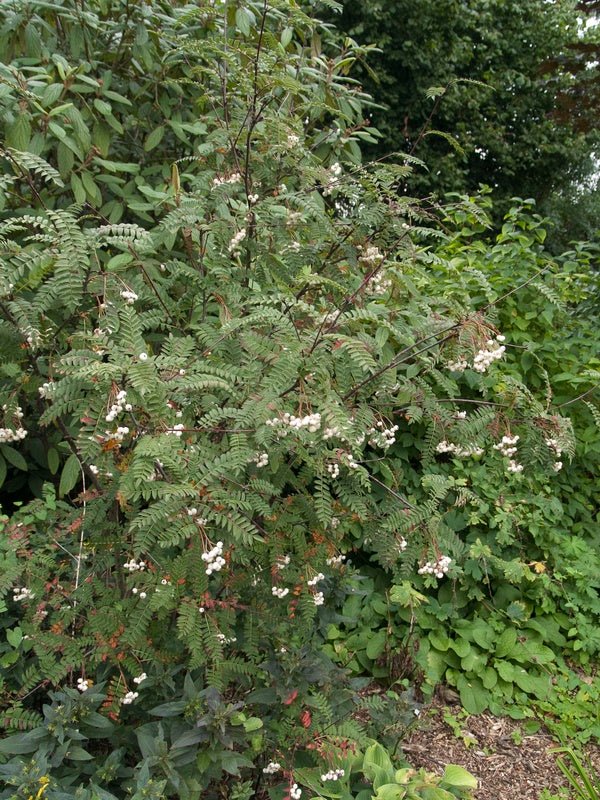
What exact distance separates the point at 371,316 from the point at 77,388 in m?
0.71

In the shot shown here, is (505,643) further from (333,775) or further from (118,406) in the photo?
(118,406)

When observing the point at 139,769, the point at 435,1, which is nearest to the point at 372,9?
the point at 435,1

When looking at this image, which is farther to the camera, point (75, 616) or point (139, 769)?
point (75, 616)

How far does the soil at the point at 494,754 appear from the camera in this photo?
250 cm

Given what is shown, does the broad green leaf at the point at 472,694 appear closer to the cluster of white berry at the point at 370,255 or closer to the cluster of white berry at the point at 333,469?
the cluster of white berry at the point at 333,469

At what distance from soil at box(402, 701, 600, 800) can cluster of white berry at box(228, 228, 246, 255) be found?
1.82m

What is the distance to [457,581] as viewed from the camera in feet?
9.89

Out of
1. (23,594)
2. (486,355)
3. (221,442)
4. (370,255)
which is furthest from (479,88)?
(23,594)

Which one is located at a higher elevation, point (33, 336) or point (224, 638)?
point (33, 336)

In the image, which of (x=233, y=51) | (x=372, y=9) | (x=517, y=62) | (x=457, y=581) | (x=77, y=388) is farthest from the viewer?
(x=517, y=62)

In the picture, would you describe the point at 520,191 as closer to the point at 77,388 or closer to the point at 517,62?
the point at 517,62

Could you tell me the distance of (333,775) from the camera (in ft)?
6.18

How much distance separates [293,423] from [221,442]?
1.07ft

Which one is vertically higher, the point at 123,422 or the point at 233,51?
the point at 233,51
